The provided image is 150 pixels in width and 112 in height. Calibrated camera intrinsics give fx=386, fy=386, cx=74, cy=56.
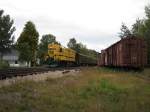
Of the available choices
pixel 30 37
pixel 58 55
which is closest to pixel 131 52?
pixel 58 55

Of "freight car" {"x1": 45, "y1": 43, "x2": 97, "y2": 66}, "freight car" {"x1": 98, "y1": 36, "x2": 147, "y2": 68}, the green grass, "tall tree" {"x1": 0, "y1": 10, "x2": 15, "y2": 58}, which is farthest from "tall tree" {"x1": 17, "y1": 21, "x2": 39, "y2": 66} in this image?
the green grass

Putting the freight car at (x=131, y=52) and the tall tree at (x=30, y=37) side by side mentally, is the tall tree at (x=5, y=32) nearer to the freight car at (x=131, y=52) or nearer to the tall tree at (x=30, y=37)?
the tall tree at (x=30, y=37)

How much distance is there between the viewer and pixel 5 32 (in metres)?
78.6

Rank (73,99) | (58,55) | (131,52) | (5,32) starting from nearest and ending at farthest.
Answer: (73,99) → (131,52) → (58,55) → (5,32)

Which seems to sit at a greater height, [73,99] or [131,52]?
[131,52]

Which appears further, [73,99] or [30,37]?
[30,37]

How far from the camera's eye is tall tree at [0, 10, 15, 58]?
78.6m

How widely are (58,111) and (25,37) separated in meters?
68.1

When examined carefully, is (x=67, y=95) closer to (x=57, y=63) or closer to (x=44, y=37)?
(x=57, y=63)

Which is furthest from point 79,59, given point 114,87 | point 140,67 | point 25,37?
point 114,87

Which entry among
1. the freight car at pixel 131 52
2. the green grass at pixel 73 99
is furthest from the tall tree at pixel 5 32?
the green grass at pixel 73 99

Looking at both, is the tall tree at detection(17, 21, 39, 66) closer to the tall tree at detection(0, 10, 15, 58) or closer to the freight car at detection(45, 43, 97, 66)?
the tall tree at detection(0, 10, 15, 58)

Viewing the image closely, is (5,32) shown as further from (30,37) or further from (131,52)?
(131,52)

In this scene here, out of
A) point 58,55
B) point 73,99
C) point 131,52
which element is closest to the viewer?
point 73,99
